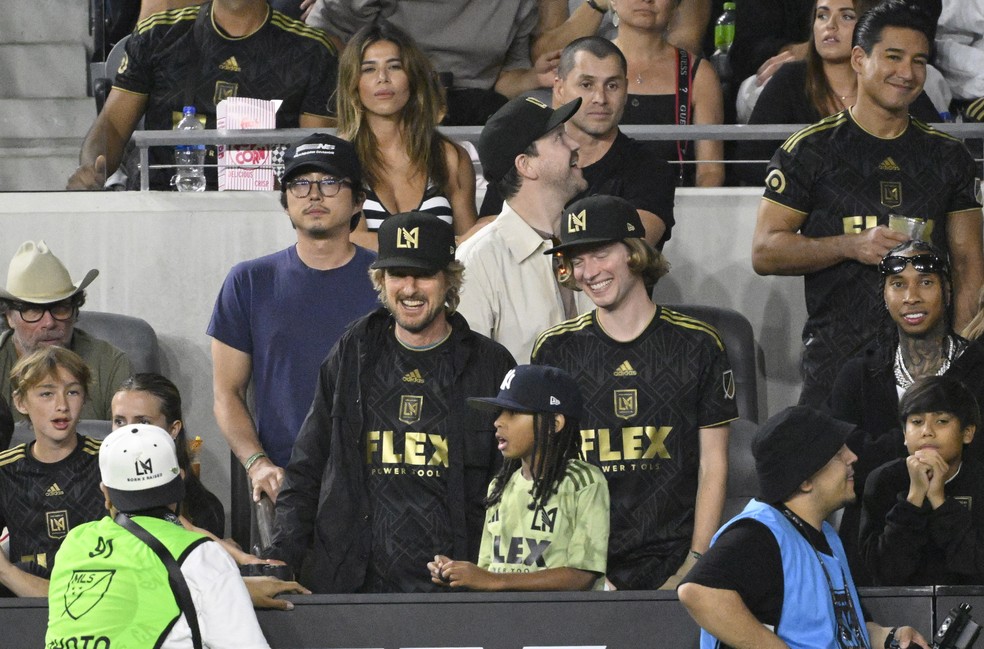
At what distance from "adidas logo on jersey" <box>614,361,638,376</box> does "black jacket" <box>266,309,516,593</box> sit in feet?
1.21

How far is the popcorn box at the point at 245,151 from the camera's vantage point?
8.25 meters

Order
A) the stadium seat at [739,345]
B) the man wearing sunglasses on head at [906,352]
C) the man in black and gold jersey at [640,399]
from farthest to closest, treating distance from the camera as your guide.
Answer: the stadium seat at [739,345]
the man wearing sunglasses on head at [906,352]
the man in black and gold jersey at [640,399]

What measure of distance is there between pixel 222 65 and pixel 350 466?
118 inches

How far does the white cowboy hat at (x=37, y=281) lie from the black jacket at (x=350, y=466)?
78.9 inches

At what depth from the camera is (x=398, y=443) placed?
5.94 m

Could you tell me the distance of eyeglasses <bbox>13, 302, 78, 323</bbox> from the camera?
297 inches

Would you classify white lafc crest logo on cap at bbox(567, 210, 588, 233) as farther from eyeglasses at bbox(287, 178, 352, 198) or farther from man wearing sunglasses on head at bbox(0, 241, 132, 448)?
man wearing sunglasses on head at bbox(0, 241, 132, 448)

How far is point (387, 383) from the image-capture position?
600 cm

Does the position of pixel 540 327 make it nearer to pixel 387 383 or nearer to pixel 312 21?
pixel 387 383

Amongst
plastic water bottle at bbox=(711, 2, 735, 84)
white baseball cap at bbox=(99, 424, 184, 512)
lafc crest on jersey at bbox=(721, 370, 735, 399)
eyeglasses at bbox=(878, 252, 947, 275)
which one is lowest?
white baseball cap at bbox=(99, 424, 184, 512)

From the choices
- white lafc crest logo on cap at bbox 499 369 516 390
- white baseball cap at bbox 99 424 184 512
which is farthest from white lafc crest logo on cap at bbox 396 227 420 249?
white baseball cap at bbox 99 424 184 512

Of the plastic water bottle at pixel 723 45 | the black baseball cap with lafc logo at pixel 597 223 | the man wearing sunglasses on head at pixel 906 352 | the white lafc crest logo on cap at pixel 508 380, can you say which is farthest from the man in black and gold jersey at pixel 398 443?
the plastic water bottle at pixel 723 45

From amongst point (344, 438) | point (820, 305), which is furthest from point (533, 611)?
point (820, 305)

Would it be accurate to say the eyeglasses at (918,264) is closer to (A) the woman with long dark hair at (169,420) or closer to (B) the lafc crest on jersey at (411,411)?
(B) the lafc crest on jersey at (411,411)
